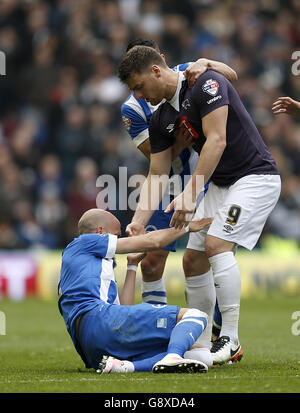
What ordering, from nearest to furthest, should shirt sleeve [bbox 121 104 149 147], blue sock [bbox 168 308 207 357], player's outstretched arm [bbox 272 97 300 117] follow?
1. blue sock [bbox 168 308 207 357]
2. player's outstretched arm [bbox 272 97 300 117]
3. shirt sleeve [bbox 121 104 149 147]

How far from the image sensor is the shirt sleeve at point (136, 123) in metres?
7.06

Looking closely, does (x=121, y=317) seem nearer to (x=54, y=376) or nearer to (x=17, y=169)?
(x=54, y=376)

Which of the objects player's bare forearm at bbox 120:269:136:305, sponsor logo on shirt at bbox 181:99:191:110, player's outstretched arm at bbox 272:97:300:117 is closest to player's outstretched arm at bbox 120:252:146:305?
player's bare forearm at bbox 120:269:136:305

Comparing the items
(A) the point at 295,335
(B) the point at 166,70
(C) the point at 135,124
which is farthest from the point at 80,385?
(A) the point at 295,335

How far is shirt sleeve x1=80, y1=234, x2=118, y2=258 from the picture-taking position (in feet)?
17.0

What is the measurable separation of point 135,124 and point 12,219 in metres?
7.07

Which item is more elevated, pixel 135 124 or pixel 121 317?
pixel 135 124

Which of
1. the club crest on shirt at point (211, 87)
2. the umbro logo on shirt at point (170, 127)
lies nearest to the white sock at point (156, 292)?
the umbro logo on shirt at point (170, 127)

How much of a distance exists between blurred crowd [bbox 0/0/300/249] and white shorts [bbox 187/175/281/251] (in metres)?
7.88

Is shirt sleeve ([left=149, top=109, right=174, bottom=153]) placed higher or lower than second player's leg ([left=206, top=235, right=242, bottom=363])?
higher

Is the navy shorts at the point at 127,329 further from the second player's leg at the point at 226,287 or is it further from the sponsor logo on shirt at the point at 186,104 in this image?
the sponsor logo on shirt at the point at 186,104

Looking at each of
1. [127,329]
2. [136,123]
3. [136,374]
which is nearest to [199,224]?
[127,329]

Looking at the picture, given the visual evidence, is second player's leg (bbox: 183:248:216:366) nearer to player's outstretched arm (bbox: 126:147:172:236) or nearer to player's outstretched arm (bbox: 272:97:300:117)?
player's outstretched arm (bbox: 126:147:172:236)

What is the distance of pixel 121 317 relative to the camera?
16.4 feet
